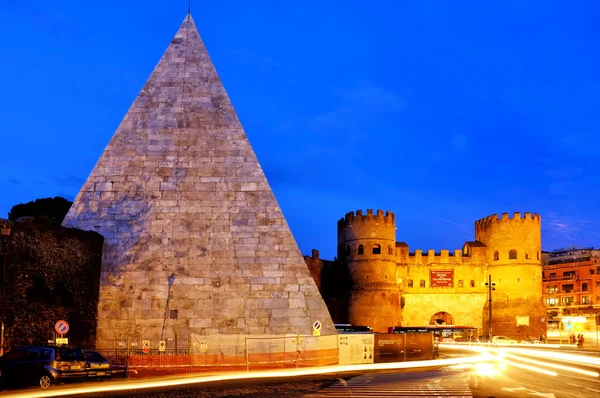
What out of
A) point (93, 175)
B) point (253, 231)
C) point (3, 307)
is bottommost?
point (3, 307)

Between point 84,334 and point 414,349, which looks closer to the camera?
point 84,334

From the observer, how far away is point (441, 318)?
58219mm

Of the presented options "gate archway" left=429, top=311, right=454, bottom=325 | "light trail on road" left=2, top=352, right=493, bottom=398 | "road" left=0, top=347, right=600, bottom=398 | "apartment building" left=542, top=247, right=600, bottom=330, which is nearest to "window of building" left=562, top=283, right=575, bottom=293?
"apartment building" left=542, top=247, right=600, bottom=330

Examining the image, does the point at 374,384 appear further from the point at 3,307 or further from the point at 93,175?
the point at 93,175

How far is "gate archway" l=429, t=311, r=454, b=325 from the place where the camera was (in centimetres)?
5771

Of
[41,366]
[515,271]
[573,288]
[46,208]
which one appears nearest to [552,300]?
[573,288]

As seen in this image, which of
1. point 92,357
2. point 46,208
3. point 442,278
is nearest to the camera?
point 92,357

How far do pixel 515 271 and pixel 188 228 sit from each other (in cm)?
4072

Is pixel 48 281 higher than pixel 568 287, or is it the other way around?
pixel 568 287

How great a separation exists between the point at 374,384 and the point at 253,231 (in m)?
8.31

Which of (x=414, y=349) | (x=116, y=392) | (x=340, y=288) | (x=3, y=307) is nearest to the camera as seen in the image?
(x=116, y=392)

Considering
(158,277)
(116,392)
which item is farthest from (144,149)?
(116,392)

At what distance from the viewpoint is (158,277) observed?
20.1 metres

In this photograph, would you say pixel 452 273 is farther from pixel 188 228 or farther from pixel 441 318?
pixel 188 228
